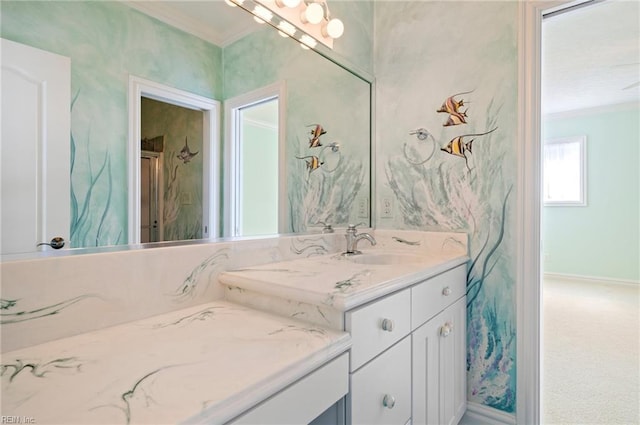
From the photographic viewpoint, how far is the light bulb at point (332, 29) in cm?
160

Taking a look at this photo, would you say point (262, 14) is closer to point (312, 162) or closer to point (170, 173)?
point (312, 162)

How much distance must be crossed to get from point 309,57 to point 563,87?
3642mm

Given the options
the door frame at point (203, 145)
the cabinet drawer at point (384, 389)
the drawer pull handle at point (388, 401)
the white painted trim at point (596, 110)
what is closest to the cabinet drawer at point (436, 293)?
the cabinet drawer at point (384, 389)

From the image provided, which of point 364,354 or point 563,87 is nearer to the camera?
point 364,354

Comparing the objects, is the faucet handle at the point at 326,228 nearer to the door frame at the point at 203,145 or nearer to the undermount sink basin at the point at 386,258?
the undermount sink basin at the point at 386,258

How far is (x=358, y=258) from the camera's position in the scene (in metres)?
1.57

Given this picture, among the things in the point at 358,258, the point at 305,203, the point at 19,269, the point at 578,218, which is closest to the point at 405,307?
the point at 358,258

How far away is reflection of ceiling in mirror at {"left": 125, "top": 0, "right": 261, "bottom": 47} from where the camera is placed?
3.18 feet

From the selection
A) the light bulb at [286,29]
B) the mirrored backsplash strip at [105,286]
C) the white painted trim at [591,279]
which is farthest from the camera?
the white painted trim at [591,279]

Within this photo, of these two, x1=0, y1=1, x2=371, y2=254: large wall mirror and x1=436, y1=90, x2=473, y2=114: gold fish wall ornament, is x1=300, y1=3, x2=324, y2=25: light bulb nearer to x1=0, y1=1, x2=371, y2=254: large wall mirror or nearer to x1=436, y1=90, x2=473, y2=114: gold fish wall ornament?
x1=0, y1=1, x2=371, y2=254: large wall mirror

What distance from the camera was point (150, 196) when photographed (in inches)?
36.6

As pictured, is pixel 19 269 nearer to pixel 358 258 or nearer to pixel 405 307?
pixel 405 307

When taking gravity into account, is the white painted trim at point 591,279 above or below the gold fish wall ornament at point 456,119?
below

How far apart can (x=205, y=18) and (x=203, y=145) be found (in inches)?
16.7
